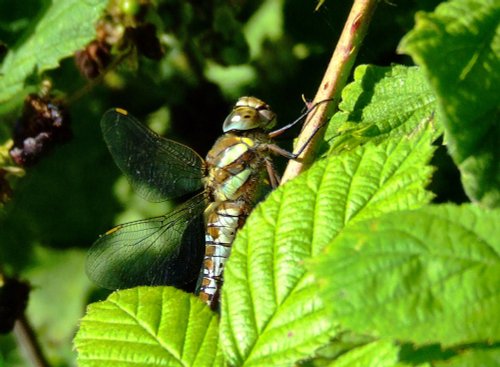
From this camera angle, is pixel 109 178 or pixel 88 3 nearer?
pixel 88 3

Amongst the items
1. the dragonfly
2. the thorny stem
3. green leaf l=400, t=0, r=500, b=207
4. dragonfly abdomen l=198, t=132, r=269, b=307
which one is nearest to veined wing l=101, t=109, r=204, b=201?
the dragonfly

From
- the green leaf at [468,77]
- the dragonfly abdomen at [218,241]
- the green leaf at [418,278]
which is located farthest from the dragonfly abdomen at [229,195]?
the green leaf at [418,278]

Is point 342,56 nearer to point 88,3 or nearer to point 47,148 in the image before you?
point 88,3

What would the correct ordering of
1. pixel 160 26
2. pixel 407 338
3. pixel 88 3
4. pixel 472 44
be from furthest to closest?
pixel 160 26 → pixel 88 3 → pixel 472 44 → pixel 407 338

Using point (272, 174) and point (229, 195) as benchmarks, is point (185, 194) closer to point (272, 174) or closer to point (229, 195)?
point (229, 195)

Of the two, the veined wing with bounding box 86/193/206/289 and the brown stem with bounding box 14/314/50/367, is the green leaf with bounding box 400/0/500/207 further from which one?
the brown stem with bounding box 14/314/50/367

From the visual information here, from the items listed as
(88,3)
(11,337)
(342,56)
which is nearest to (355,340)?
(342,56)

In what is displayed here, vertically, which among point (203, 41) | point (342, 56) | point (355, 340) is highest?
point (203, 41)

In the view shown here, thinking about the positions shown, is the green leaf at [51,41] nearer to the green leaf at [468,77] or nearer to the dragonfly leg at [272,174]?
the dragonfly leg at [272,174]
